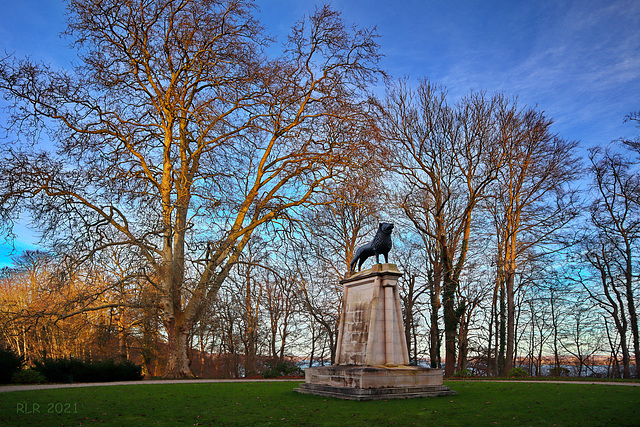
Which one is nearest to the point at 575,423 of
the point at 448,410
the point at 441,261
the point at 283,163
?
the point at 448,410

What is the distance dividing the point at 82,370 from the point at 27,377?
6.32 feet

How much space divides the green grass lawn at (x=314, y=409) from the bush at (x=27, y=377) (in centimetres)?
589

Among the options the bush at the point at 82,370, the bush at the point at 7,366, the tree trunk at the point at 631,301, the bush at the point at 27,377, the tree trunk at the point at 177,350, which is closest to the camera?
the bush at the point at 7,366

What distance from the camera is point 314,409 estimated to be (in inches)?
391

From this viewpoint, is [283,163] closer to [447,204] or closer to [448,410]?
[447,204]

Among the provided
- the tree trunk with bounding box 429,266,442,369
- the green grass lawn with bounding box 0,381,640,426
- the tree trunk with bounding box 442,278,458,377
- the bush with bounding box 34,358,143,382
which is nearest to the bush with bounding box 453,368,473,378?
the tree trunk with bounding box 442,278,458,377

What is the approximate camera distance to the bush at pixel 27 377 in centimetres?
1725

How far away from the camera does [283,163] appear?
21.7 m

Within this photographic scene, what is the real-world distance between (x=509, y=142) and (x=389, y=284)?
16.0m

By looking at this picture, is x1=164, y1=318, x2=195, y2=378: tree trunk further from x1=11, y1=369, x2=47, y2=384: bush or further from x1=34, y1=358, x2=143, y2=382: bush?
x1=11, y1=369, x2=47, y2=384: bush

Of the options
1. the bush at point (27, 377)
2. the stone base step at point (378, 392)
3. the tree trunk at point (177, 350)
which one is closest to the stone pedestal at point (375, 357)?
the stone base step at point (378, 392)

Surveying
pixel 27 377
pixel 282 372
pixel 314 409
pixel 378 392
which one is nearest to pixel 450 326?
pixel 282 372

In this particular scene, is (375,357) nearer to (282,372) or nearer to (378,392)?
(378,392)

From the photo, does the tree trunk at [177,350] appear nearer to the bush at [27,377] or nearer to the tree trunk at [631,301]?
the bush at [27,377]
